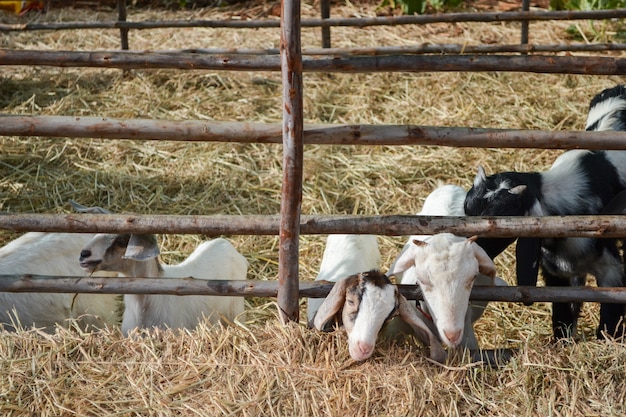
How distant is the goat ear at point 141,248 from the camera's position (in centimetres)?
411

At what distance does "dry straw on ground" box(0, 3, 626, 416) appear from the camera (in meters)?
3.53

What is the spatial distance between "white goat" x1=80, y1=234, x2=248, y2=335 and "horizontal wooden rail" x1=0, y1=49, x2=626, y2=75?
977mm

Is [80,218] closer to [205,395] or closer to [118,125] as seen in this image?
[118,125]

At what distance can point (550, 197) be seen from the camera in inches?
175

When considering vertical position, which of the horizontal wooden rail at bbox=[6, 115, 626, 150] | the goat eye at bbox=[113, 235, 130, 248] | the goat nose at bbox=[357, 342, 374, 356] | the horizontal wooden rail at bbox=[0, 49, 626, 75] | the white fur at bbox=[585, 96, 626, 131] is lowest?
the goat nose at bbox=[357, 342, 374, 356]

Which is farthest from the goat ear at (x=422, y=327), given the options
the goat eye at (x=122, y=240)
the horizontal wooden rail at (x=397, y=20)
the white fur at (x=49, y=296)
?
the horizontal wooden rail at (x=397, y=20)

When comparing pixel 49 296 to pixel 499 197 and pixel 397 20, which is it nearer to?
pixel 499 197

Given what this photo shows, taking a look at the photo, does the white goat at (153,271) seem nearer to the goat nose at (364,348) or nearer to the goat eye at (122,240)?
the goat eye at (122,240)

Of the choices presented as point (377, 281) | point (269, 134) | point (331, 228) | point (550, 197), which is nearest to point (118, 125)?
point (269, 134)

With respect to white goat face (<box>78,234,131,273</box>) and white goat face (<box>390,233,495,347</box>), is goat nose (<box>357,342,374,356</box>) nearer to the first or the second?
white goat face (<box>390,233,495,347</box>)

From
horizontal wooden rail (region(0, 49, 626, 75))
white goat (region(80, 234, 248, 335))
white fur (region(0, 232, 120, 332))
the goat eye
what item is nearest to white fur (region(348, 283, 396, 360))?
white goat (region(80, 234, 248, 335))

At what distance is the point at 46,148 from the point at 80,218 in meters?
3.43

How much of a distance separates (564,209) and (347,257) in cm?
145

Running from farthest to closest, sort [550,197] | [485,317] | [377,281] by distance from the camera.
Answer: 1. [485,317]
2. [550,197]
3. [377,281]
